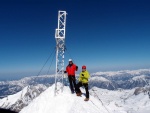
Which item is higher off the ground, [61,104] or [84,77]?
[84,77]

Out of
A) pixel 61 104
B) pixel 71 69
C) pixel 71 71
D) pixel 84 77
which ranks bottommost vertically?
pixel 61 104

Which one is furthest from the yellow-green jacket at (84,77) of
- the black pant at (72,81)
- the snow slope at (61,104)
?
the snow slope at (61,104)

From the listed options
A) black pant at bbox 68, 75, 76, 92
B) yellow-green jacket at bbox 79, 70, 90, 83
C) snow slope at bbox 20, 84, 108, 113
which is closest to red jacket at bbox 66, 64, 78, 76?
black pant at bbox 68, 75, 76, 92

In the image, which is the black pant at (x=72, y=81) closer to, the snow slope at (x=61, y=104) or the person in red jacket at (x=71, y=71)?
the person in red jacket at (x=71, y=71)

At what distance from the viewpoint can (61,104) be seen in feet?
83.9

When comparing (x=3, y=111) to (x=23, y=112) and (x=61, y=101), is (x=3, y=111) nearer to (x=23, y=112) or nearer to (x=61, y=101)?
(x=61, y=101)

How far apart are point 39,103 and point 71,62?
5.94 m

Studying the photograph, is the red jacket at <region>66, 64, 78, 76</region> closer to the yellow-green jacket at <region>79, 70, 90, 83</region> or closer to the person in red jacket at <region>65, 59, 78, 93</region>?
the person in red jacket at <region>65, 59, 78, 93</region>

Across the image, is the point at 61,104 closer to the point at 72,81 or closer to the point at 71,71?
the point at 72,81

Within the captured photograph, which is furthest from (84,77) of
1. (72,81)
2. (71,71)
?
(72,81)

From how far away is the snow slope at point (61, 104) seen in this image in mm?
25242

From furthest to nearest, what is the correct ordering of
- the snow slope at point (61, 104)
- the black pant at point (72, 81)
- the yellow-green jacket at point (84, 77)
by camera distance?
the black pant at point (72, 81), the yellow-green jacket at point (84, 77), the snow slope at point (61, 104)

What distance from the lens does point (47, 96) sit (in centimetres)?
2727

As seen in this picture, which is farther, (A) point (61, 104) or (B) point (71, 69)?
(B) point (71, 69)
